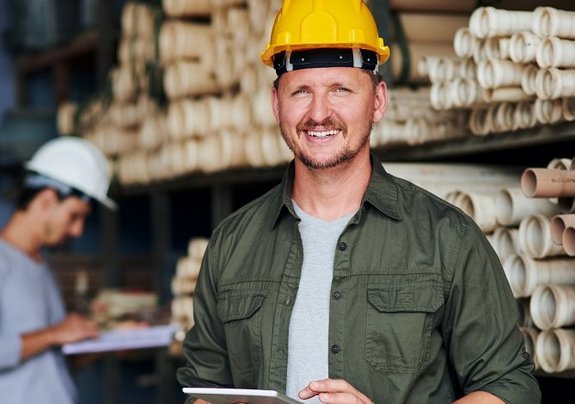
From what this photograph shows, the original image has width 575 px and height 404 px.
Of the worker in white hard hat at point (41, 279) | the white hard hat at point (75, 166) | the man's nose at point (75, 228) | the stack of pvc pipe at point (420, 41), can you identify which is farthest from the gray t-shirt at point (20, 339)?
the stack of pvc pipe at point (420, 41)

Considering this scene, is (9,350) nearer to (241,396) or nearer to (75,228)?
(75,228)

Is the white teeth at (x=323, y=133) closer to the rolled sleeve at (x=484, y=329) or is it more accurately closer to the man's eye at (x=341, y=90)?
the man's eye at (x=341, y=90)

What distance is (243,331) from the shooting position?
2.75 meters

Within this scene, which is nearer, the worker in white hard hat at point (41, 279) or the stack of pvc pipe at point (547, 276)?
the stack of pvc pipe at point (547, 276)

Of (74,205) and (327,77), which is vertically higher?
(327,77)

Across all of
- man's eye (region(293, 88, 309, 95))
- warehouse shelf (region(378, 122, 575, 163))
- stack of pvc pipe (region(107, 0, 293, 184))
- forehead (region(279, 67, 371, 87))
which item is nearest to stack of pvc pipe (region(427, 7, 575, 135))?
warehouse shelf (region(378, 122, 575, 163))

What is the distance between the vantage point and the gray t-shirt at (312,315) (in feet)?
8.61

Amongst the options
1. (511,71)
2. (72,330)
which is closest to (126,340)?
(72,330)

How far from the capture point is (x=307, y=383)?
8.60 feet

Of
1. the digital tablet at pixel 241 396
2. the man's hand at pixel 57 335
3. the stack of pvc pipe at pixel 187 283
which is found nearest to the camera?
the digital tablet at pixel 241 396

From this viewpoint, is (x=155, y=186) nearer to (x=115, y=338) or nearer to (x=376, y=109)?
(x=115, y=338)

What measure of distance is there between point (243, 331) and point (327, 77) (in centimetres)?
65

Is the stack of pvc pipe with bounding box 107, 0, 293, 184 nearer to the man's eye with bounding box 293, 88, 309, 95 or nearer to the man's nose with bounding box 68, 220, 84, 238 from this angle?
the man's nose with bounding box 68, 220, 84, 238

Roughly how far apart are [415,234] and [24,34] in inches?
223
